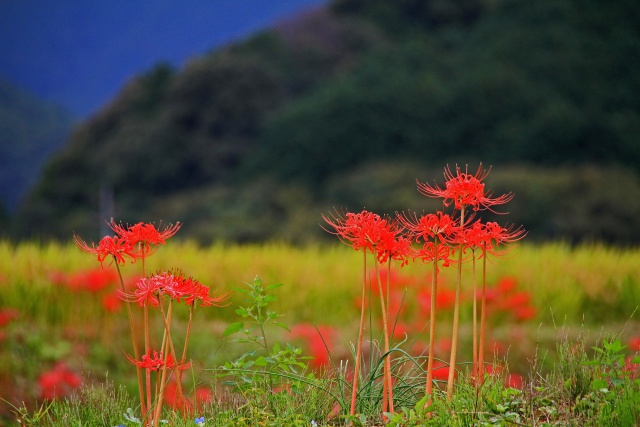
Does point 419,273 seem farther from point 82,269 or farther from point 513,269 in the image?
point 82,269

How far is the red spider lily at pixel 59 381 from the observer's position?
5879 mm

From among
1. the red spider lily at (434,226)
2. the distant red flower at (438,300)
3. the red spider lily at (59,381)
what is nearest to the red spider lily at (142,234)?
the red spider lily at (434,226)

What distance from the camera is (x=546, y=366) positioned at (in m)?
7.09

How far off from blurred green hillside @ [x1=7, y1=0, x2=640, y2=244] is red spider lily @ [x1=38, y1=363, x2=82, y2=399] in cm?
1133

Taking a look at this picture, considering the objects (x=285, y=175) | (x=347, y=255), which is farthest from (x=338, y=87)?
(x=347, y=255)

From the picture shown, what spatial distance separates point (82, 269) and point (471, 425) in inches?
193

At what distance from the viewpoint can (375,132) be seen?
21.5 metres

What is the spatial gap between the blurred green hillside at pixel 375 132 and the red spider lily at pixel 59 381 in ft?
37.2

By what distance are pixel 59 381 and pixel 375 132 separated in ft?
53.8

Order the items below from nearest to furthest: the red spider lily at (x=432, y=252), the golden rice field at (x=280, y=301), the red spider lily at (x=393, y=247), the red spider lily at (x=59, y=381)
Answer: the red spider lily at (x=393, y=247), the red spider lily at (x=432, y=252), the red spider lily at (x=59, y=381), the golden rice field at (x=280, y=301)

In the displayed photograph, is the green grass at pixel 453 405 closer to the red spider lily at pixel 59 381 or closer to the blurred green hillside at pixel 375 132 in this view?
the red spider lily at pixel 59 381

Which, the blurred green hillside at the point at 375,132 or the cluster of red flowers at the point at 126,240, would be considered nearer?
the cluster of red flowers at the point at 126,240

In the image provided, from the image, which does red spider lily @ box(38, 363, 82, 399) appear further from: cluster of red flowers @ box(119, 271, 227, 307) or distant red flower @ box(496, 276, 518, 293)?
distant red flower @ box(496, 276, 518, 293)

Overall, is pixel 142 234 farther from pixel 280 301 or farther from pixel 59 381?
pixel 280 301
